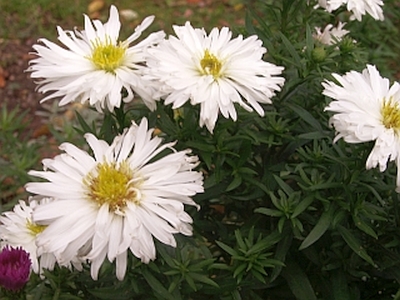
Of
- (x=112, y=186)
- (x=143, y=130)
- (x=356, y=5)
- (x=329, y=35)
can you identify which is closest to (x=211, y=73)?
(x=143, y=130)

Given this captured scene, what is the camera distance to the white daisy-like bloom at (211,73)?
1.25 meters

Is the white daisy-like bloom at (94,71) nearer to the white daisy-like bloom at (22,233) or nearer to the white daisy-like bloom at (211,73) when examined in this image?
the white daisy-like bloom at (211,73)

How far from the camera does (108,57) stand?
1381 millimetres

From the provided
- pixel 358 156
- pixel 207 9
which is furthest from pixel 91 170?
pixel 207 9

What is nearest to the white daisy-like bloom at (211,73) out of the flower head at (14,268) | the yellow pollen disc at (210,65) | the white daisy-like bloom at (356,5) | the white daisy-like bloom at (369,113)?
the yellow pollen disc at (210,65)

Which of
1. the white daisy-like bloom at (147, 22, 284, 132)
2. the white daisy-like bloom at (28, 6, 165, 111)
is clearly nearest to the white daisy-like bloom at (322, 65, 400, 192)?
the white daisy-like bloom at (147, 22, 284, 132)

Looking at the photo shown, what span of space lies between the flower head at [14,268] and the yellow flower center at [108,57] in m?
0.43

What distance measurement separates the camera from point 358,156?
4.47 ft

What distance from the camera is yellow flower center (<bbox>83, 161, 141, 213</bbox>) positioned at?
3.83 ft

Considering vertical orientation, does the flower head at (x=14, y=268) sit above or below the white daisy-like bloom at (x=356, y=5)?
below

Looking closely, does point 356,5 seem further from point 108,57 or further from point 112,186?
point 112,186

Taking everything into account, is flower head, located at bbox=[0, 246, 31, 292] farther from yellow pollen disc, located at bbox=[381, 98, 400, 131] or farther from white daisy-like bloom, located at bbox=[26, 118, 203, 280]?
yellow pollen disc, located at bbox=[381, 98, 400, 131]

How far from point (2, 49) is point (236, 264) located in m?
2.43

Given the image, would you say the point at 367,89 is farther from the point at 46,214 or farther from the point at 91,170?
the point at 46,214
